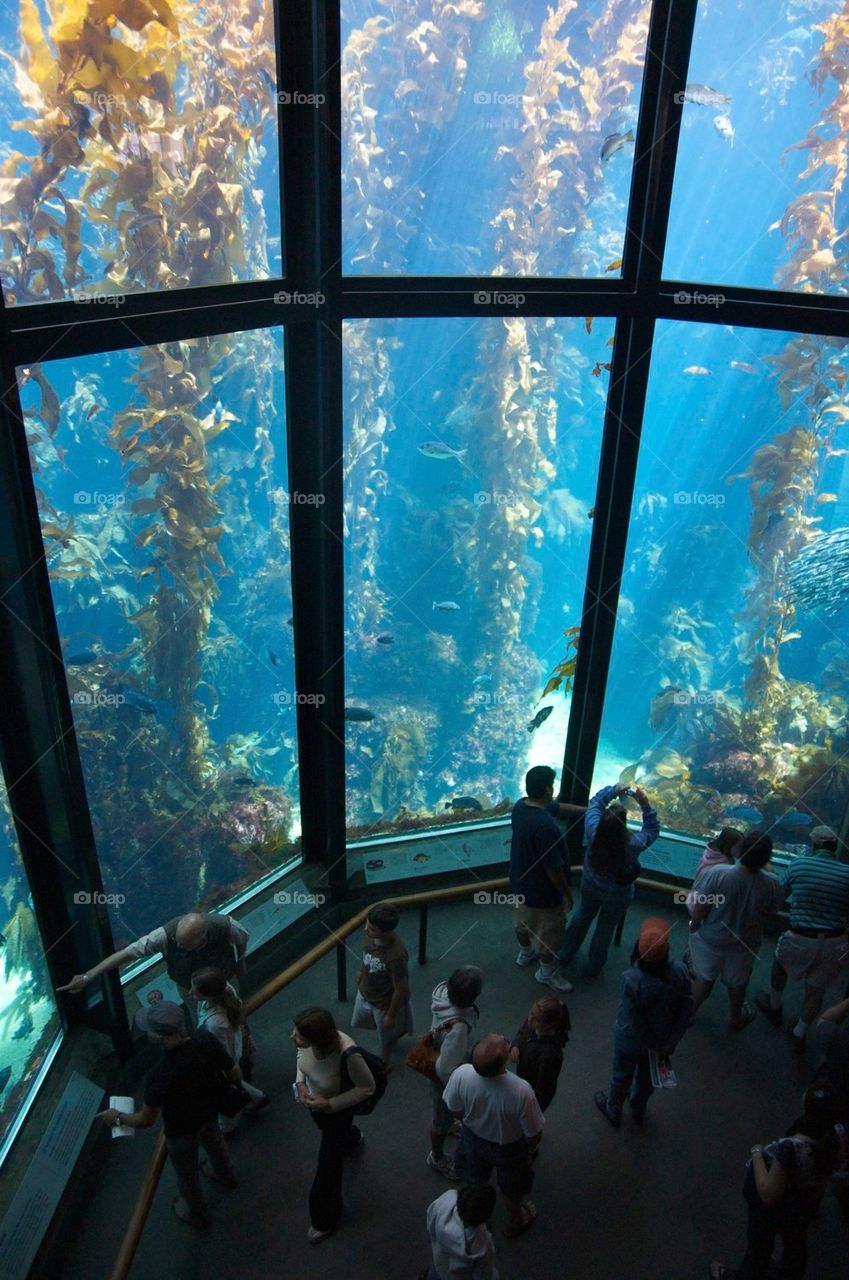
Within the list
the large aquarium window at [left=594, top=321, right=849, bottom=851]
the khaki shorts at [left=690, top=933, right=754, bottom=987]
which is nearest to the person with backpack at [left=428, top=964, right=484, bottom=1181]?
the khaki shorts at [left=690, top=933, right=754, bottom=987]

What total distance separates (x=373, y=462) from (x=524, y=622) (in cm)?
221

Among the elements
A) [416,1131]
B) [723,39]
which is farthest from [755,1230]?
[723,39]

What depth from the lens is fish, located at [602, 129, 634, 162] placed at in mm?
4078

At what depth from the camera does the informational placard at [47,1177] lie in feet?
9.25

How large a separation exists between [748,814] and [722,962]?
2.43 metres

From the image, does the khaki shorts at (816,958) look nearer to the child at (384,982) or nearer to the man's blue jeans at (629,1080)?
the man's blue jeans at (629,1080)

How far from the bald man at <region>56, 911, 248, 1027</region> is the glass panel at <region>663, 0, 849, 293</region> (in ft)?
12.9

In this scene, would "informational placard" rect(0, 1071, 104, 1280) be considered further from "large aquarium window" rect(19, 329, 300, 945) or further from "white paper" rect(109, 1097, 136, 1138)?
"large aquarium window" rect(19, 329, 300, 945)

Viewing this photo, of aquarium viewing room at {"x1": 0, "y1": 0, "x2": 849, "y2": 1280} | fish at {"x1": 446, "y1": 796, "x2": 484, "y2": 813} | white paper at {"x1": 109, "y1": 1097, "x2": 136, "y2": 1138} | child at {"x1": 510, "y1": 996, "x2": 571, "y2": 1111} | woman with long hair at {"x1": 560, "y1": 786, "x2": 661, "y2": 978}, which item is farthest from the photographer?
fish at {"x1": 446, "y1": 796, "x2": 484, "y2": 813}

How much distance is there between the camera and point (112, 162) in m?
3.21

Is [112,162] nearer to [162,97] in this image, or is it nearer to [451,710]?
[162,97]

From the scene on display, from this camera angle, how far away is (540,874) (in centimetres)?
409

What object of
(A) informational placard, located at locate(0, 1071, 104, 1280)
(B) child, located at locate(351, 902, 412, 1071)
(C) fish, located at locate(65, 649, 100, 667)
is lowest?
(A) informational placard, located at locate(0, 1071, 104, 1280)

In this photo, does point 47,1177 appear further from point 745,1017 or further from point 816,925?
point 816,925
